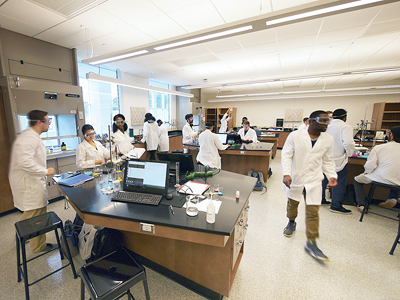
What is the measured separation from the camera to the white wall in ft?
24.7

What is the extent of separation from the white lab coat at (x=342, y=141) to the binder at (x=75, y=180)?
3.74 meters

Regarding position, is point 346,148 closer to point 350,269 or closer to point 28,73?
point 350,269

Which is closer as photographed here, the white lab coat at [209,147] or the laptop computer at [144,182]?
the laptop computer at [144,182]

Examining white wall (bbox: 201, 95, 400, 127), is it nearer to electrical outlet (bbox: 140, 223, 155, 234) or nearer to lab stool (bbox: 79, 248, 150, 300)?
electrical outlet (bbox: 140, 223, 155, 234)

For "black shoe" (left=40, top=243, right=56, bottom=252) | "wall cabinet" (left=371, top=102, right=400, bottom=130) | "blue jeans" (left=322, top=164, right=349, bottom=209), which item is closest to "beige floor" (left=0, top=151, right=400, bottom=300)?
"black shoe" (left=40, top=243, right=56, bottom=252)

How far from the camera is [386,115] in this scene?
6.93 m

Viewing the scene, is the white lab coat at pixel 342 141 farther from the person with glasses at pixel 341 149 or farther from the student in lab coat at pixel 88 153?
the student in lab coat at pixel 88 153

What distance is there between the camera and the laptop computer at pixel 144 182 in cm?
156

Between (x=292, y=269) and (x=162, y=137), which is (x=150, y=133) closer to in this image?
(x=162, y=137)

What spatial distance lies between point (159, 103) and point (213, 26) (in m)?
5.22

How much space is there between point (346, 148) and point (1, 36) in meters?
5.79

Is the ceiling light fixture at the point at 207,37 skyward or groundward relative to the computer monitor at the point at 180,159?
skyward

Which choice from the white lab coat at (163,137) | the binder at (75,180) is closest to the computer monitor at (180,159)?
the binder at (75,180)

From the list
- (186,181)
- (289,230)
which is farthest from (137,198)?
(289,230)
